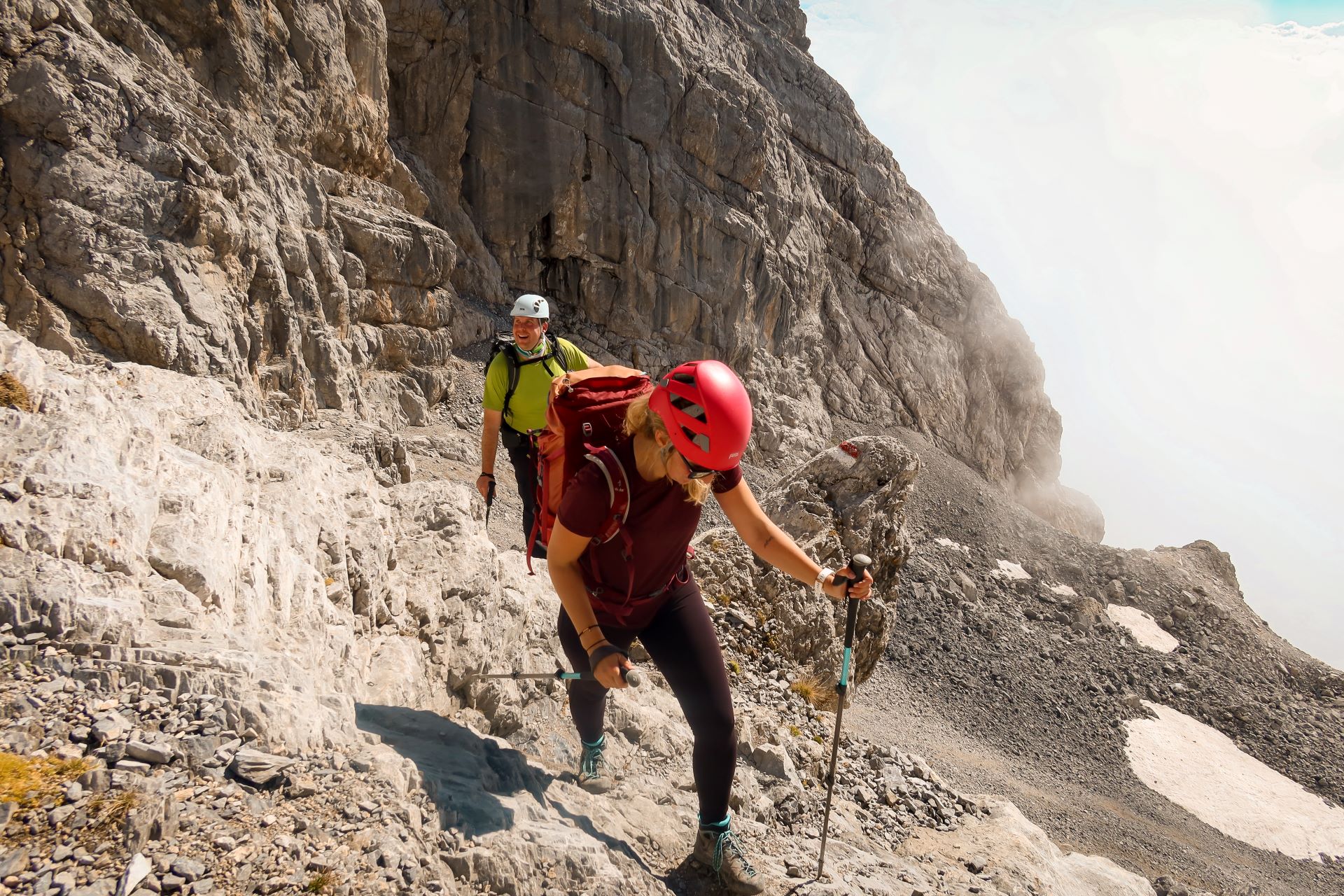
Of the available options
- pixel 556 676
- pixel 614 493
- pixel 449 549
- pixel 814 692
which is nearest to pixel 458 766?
pixel 556 676

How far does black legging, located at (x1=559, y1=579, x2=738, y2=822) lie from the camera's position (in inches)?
135

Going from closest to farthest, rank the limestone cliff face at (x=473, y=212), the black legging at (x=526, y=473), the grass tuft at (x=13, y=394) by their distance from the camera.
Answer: the grass tuft at (x=13, y=394) < the black legging at (x=526, y=473) < the limestone cliff face at (x=473, y=212)

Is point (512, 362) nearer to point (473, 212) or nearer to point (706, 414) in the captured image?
point (706, 414)

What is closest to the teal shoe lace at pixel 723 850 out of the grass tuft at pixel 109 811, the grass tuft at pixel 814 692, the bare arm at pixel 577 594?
the bare arm at pixel 577 594

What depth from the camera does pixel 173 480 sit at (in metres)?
3.84

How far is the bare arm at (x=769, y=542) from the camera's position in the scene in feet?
11.6

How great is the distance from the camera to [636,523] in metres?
3.22

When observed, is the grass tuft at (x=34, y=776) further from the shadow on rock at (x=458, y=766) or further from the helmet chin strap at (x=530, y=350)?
the helmet chin strap at (x=530, y=350)

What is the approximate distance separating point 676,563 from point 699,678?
55 cm

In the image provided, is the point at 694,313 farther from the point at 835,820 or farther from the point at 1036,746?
the point at 835,820

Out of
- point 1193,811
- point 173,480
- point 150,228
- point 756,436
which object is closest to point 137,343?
point 150,228

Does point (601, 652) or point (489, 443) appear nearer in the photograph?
point (601, 652)

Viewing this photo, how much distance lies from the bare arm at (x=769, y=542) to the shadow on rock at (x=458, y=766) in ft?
5.45

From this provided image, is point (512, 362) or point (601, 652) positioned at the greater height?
point (512, 362)
